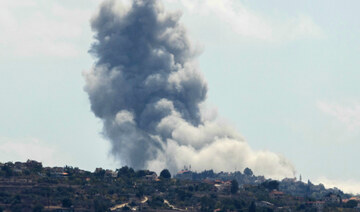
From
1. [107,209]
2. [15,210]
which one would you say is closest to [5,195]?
Answer: [15,210]

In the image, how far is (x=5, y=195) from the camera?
198 m

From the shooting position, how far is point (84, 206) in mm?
199875

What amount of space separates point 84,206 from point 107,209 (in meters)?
5.25

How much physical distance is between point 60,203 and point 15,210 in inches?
501

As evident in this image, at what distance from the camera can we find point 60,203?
652 ft

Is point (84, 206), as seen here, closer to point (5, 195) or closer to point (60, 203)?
point (60, 203)

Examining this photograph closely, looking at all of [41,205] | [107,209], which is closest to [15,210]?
[41,205]

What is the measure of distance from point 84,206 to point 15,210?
56.0 ft

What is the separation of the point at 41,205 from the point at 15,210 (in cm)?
614

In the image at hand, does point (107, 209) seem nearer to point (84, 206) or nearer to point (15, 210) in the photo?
point (84, 206)

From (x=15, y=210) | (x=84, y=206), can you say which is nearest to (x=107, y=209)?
(x=84, y=206)

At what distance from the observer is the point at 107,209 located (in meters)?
199

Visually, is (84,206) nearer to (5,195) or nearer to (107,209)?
(107,209)

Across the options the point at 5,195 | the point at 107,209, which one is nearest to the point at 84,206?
the point at 107,209
